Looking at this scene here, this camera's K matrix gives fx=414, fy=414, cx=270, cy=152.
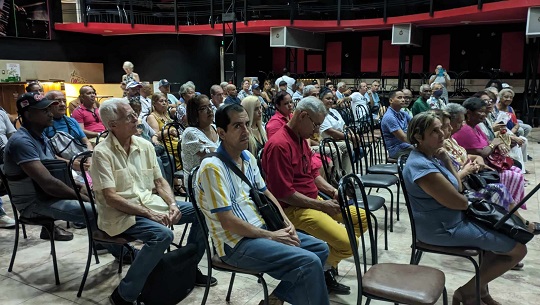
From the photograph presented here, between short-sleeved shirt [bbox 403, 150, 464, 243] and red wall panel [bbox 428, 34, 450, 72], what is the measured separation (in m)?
12.8

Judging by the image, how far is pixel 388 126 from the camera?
4277mm

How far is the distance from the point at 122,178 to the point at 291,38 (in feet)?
35.3

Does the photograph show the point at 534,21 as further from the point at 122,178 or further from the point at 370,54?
the point at 122,178

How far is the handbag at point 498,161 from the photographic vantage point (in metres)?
3.58

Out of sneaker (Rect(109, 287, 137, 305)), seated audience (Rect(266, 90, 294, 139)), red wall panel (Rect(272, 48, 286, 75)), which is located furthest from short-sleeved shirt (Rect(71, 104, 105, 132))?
red wall panel (Rect(272, 48, 286, 75))

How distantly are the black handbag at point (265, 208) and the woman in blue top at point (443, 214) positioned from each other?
0.76 meters

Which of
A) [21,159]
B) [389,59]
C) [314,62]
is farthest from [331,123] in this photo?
[314,62]

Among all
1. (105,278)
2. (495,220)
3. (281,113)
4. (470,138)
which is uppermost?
(281,113)

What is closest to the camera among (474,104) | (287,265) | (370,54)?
(287,265)

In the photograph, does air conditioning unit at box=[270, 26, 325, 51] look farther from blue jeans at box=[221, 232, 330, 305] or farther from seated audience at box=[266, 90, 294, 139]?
blue jeans at box=[221, 232, 330, 305]

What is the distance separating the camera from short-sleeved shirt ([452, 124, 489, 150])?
362 centimetres

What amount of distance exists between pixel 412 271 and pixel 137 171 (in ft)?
5.21

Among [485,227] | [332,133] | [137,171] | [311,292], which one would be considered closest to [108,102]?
[137,171]

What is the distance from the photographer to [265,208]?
202cm
